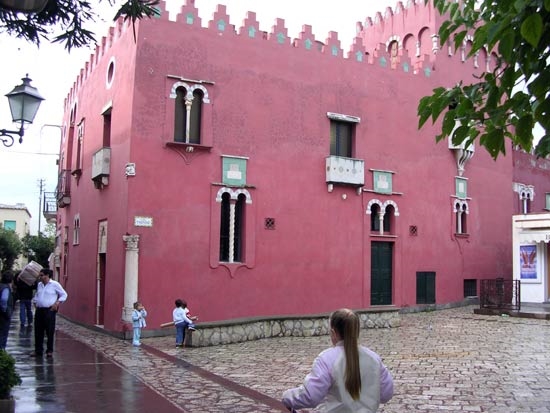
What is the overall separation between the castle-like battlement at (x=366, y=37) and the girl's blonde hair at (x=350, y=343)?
46.8ft

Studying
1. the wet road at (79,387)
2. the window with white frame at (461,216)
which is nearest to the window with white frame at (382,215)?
the window with white frame at (461,216)

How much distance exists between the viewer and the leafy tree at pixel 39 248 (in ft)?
145

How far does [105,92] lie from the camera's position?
19.4 meters

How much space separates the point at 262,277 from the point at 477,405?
35.5 ft

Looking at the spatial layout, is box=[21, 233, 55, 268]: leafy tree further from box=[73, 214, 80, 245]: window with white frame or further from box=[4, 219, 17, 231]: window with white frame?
box=[73, 214, 80, 245]: window with white frame

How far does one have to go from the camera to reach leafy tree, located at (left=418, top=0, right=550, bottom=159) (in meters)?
3.15

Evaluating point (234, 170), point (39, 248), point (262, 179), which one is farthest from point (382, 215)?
point (39, 248)

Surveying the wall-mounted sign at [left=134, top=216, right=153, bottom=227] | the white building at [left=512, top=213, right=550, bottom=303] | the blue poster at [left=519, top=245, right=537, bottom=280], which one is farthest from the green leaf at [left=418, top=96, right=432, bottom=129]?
the blue poster at [left=519, top=245, right=537, bottom=280]

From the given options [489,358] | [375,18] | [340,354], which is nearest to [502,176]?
[375,18]

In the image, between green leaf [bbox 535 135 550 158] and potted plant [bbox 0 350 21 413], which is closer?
green leaf [bbox 535 135 550 158]

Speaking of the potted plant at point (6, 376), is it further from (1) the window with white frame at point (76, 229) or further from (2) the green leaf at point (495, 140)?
(1) the window with white frame at point (76, 229)

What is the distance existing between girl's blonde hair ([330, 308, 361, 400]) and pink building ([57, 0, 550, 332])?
11863 mm

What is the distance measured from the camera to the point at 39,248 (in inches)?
1750

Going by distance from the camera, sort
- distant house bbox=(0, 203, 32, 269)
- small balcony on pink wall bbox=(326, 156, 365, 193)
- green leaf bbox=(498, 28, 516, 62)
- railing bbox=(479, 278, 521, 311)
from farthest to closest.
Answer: distant house bbox=(0, 203, 32, 269), railing bbox=(479, 278, 521, 311), small balcony on pink wall bbox=(326, 156, 365, 193), green leaf bbox=(498, 28, 516, 62)
